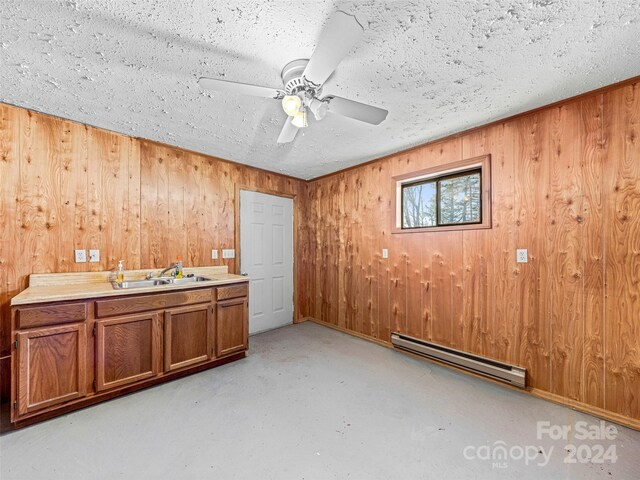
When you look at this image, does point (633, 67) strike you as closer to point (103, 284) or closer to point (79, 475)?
point (79, 475)

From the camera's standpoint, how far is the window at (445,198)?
2.57 metres

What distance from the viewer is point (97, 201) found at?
100 inches

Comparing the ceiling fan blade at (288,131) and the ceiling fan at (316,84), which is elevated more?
the ceiling fan at (316,84)

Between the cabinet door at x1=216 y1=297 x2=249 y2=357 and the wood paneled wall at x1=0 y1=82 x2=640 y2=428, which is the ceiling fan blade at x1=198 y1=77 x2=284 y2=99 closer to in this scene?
the wood paneled wall at x1=0 y1=82 x2=640 y2=428

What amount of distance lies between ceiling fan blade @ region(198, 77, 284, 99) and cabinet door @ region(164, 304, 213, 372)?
189 cm

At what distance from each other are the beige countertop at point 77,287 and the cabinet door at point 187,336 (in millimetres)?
243

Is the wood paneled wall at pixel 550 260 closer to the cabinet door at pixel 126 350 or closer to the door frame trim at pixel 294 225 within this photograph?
the door frame trim at pixel 294 225

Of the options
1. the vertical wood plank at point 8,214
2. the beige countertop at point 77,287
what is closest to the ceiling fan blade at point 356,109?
the beige countertop at point 77,287

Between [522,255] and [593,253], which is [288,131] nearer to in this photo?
[522,255]

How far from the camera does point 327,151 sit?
3.14 m

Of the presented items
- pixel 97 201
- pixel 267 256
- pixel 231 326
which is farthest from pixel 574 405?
pixel 97 201

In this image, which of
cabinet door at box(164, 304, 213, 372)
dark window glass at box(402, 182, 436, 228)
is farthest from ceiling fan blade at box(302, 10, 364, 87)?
cabinet door at box(164, 304, 213, 372)

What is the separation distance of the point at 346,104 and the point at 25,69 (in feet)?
6.75

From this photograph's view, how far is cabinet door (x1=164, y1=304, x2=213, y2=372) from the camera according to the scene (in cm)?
239
